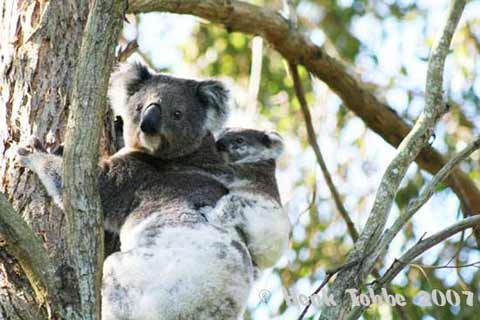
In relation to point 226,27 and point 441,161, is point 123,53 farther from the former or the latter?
point 441,161

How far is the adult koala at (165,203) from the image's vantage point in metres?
3.80

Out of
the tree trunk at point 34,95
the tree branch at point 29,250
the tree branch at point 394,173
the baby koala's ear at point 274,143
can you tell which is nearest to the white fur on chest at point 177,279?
the tree trunk at point 34,95

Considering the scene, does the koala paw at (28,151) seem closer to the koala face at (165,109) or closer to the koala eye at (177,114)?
the koala face at (165,109)

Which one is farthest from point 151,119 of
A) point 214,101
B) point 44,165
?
point 44,165

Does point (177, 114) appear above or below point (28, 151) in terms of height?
above

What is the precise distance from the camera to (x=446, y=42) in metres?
4.06

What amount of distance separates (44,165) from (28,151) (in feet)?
0.45

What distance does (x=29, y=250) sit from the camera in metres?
2.93

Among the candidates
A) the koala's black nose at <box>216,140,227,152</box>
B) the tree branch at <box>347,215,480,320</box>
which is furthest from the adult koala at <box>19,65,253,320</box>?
the tree branch at <box>347,215,480,320</box>

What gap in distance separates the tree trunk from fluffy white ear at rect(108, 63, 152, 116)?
0.16m

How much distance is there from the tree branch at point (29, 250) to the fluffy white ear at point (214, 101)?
2.03 m

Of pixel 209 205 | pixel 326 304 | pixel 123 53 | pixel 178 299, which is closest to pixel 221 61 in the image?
pixel 123 53

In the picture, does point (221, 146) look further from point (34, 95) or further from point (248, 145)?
point (34, 95)

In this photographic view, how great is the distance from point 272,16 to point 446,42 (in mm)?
1936
